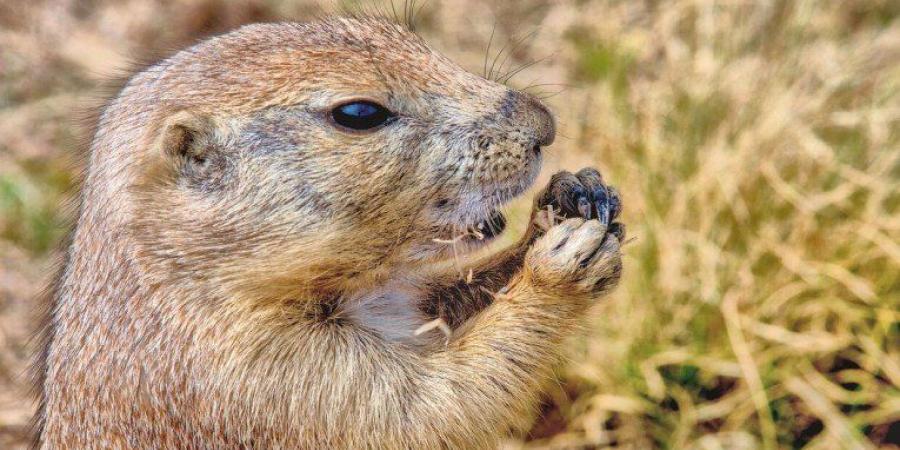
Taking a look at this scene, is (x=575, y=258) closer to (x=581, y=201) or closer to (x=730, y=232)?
(x=581, y=201)

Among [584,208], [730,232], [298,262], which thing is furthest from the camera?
[730,232]

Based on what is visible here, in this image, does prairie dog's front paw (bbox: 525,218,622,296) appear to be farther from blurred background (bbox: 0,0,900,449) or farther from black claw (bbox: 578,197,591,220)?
blurred background (bbox: 0,0,900,449)

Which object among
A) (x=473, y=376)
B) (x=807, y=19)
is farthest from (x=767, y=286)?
(x=473, y=376)

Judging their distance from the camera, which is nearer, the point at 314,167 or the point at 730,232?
the point at 314,167

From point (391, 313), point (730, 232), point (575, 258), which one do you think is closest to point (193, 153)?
point (391, 313)

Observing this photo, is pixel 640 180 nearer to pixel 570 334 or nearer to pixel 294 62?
pixel 570 334

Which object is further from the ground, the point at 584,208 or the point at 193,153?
the point at 584,208

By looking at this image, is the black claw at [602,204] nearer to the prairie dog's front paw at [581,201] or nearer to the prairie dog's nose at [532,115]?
the prairie dog's front paw at [581,201]

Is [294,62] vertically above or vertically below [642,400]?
above
